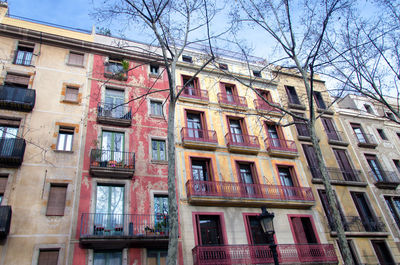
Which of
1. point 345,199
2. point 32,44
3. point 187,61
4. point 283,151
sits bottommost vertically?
point 345,199

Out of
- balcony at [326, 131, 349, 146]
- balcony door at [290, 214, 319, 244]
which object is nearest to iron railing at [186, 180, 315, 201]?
Answer: balcony door at [290, 214, 319, 244]

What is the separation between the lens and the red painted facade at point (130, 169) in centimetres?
1354

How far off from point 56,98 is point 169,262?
12279 mm

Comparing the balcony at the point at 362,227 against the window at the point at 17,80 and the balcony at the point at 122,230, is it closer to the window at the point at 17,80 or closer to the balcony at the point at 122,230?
the balcony at the point at 122,230

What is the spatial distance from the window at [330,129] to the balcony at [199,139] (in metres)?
10.1

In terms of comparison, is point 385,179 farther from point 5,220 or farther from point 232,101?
point 5,220

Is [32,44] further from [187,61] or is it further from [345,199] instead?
[345,199]

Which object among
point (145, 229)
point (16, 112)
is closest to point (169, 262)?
point (145, 229)

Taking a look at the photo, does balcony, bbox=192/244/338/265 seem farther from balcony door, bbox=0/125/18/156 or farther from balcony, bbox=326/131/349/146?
balcony door, bbox=0/125/18/156

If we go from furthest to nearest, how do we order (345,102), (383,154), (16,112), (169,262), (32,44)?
(345,102) < (383,154) < (32,44) < (16,112) < (169,262)

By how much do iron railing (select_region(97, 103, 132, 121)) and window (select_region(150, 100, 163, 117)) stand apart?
1.61 meters

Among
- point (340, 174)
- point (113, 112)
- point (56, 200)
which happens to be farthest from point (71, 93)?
point (340, 174)

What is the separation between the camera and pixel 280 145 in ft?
70.1

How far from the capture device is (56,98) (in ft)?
56.3
